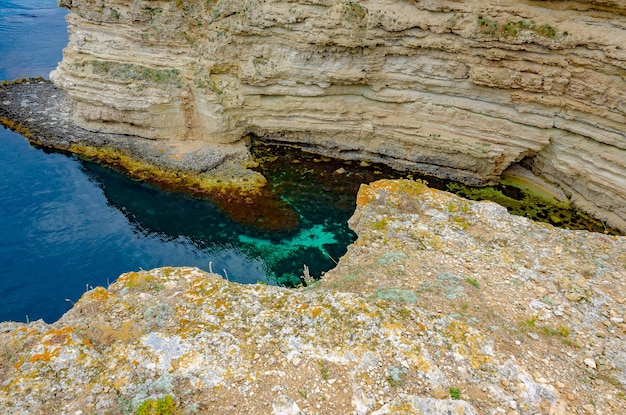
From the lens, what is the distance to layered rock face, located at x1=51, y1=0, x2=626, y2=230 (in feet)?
64.2

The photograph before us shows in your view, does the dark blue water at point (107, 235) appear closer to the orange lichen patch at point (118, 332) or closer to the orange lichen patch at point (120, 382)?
the orange lichen patch at point (118, 332)

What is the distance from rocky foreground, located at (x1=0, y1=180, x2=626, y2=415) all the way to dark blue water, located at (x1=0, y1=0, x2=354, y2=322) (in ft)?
30.2

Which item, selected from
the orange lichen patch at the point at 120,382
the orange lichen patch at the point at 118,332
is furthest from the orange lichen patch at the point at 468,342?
the orange lichen patch at the point at 118,332

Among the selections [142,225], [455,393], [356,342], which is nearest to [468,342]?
[455,393]

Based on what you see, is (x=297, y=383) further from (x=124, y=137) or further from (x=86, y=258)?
(x=124, y=137)

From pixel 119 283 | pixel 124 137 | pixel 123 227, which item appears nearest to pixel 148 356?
pixel 119 283

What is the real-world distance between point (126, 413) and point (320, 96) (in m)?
21.2

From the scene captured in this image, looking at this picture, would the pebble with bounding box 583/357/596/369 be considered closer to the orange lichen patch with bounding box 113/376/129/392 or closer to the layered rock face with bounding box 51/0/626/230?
the orange lichen patch with bounding box 113/376/129/392

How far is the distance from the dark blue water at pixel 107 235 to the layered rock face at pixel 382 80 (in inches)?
185

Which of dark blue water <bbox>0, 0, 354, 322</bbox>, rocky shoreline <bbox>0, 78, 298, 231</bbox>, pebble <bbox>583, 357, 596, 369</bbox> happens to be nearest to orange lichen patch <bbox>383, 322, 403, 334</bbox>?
pebble <bbox>583, 357, 596, 369</bbox>

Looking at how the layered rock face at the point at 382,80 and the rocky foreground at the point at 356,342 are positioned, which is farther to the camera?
the layered rock face at the point at 382,80

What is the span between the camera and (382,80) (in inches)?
933

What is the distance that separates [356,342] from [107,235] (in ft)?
55.6

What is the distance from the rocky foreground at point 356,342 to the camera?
6914mm
